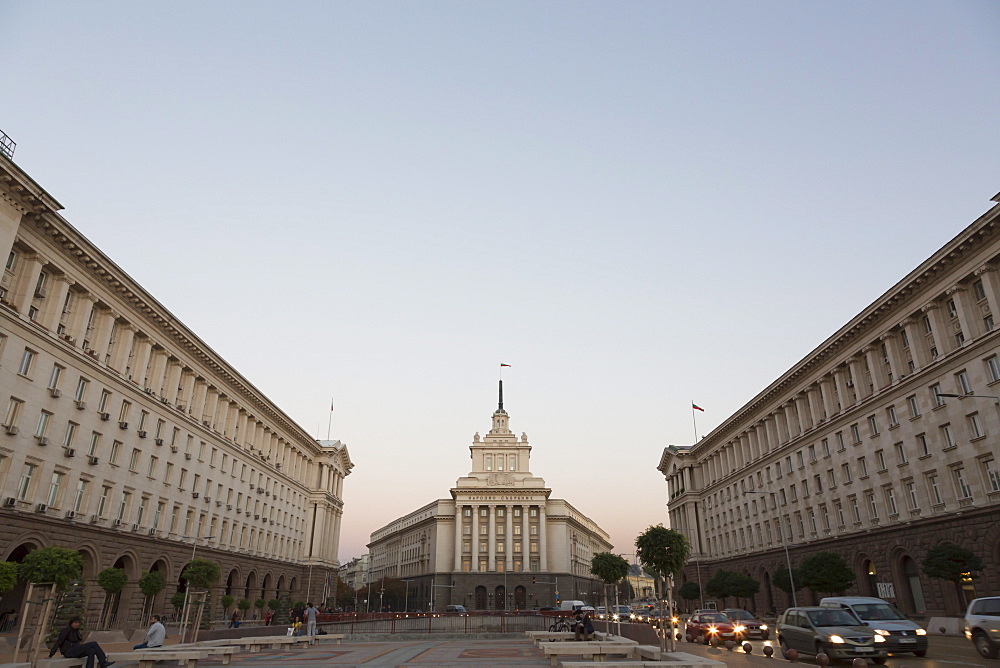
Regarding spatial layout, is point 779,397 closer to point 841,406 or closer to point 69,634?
point 841,406

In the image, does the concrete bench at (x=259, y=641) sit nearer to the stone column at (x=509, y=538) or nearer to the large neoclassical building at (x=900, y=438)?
the large neoclassical building at (x=900, y=438)

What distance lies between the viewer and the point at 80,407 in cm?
3844

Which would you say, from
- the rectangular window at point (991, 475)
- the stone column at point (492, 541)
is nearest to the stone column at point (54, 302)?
the rectangular window at point (991, 475)

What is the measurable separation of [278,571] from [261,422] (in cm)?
1813

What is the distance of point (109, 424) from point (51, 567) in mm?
18903

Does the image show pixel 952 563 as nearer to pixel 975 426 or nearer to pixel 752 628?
pixel 975 426

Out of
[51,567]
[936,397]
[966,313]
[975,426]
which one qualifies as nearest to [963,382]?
[936,397]

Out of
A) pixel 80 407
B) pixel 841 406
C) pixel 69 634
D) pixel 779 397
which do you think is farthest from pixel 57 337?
pixel 779 397

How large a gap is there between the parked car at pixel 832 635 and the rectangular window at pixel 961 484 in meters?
21.8

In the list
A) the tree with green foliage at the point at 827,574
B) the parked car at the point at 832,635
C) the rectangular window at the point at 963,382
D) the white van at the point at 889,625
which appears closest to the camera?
the parked car at the point at 832,635

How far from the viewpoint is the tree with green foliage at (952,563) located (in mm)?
35094

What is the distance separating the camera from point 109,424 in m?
41.5

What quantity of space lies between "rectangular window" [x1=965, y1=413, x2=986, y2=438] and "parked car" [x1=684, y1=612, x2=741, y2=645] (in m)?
18.0

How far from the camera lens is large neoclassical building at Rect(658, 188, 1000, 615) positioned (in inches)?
1481
